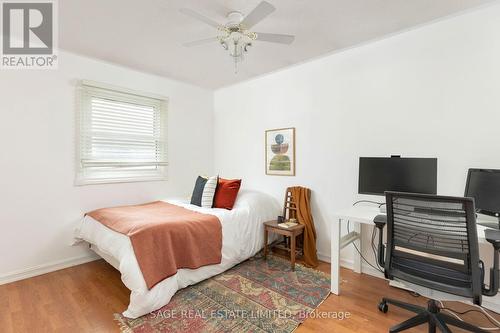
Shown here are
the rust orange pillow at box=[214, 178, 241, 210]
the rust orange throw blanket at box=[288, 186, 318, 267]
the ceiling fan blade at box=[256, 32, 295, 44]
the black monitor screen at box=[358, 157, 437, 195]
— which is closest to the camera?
the ceiling fan blade at box=[256, 32, 295, 44]

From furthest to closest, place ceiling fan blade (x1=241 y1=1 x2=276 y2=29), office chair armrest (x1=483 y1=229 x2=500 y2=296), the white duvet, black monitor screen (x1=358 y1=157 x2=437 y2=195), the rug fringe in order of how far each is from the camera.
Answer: black monitor screen (x1=358 y1=157 x2=437 y2=195), the white duvet, the rug fringe, ceiling fan blade (x1=241 y1=1 x2=276 y2=29), office chair armrest (x1=483 y1=229 x2=500 y2=296)

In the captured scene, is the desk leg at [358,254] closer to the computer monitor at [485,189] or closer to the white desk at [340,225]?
the white desk at [340,225]

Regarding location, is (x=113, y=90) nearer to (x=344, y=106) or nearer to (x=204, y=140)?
(x=204, y=140)

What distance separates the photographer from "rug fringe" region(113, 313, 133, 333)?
70.5 inches

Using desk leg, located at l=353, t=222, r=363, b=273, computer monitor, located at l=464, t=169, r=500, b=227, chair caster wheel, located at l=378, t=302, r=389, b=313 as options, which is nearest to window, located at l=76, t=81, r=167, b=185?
desk leg, located at l=353, t=222, r=363, b=273

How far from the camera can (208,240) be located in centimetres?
246

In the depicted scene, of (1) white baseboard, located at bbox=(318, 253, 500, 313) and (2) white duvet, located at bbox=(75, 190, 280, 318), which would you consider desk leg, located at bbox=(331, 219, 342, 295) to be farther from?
(2) white duvet, located at bbox=(75, 190, 280, 318)

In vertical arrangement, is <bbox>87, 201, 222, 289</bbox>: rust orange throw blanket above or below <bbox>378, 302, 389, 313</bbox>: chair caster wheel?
above

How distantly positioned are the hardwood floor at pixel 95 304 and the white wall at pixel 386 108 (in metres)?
0.75

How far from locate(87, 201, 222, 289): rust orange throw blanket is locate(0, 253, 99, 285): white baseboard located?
634mm

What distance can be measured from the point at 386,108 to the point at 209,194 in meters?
2.21

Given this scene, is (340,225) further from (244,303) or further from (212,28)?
(212,28)

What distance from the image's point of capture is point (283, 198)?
3439mm

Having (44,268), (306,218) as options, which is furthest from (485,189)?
(44,268)
